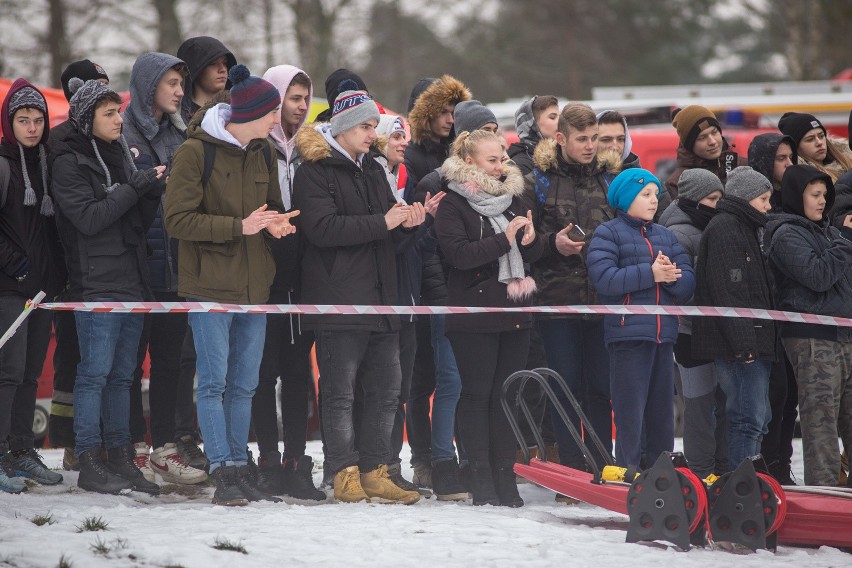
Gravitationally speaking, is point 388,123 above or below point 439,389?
above

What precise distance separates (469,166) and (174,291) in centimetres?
197

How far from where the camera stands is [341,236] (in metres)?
7.05

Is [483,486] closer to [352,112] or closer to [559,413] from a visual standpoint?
[559,413]

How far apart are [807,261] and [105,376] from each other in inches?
167

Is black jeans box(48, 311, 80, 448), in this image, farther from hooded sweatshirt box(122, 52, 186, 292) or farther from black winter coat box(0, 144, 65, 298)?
hooded sweatshirt box(122, 52, 186, 292)

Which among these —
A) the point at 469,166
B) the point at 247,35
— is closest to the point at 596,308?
the point at 469,166

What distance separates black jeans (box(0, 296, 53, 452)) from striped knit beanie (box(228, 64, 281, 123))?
5.44 ft

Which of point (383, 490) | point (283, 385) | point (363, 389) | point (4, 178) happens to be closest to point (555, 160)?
point (363, 389)

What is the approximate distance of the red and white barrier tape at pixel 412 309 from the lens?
22.4 ft

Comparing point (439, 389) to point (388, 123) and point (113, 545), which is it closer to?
point (388, 123)

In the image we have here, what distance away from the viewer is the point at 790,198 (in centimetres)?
773

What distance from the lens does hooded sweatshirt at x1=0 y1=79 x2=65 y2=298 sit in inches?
275

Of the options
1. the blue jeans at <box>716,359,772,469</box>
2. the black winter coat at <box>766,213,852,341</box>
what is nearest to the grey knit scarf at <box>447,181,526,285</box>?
the blue jeans at <box>716,359,772,469</box>

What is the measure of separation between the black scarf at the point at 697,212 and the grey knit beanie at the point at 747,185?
0.87ft
